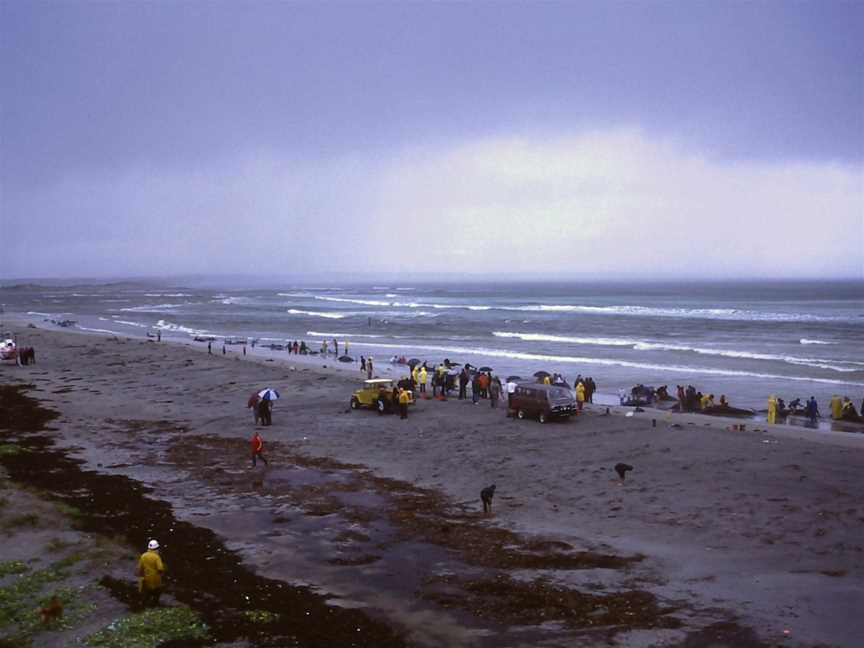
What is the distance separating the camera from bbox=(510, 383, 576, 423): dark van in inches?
1041

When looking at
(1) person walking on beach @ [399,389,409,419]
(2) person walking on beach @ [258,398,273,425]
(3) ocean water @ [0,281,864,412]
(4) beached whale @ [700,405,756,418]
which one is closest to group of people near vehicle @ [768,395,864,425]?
(4) beached whale @ [700,405,756,418]

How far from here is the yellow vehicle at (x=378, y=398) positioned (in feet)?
94.9

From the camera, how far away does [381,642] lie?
34.6 ft

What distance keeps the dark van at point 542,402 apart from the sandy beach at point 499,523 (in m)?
0.59

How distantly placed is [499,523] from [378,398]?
44.9 feet

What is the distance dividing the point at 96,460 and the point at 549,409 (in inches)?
565

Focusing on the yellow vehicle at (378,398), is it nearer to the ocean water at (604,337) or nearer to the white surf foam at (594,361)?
the ocean water at (604,337)

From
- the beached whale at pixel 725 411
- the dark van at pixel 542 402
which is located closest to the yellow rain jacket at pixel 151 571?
Result: the dark van at pixel 542 402

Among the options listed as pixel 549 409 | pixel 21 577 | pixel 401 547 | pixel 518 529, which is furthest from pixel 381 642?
pixel 549 409

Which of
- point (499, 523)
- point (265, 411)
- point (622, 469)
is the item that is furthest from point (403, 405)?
point (499, 523)

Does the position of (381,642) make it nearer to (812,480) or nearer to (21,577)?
(21,577)

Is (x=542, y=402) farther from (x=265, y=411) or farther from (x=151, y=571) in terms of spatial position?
(x=151, y=571)

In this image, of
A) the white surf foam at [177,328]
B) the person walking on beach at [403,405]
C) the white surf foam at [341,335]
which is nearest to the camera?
the person walking on beach at [403,405]

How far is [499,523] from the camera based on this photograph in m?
16.0
